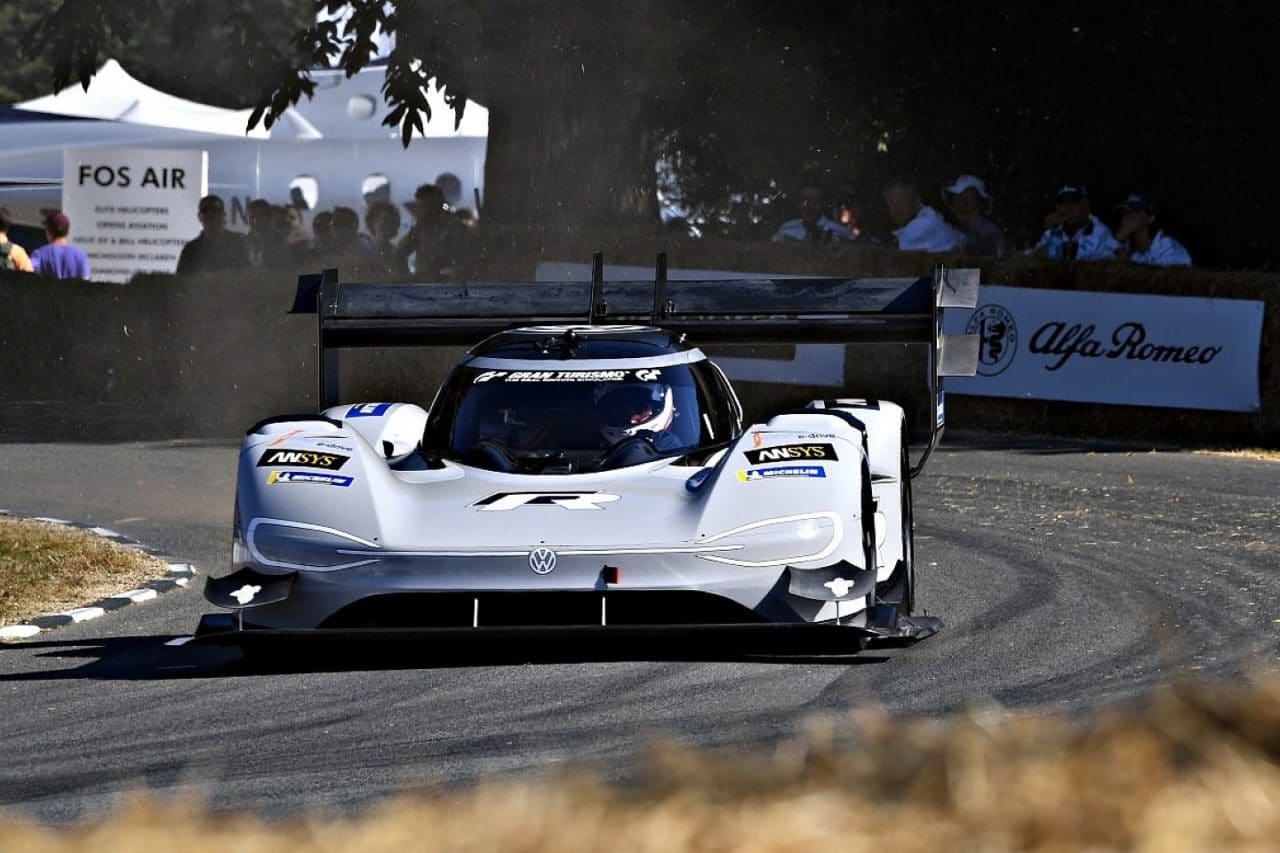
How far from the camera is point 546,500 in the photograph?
7297 millimetres

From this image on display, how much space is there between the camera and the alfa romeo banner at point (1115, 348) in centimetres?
1575

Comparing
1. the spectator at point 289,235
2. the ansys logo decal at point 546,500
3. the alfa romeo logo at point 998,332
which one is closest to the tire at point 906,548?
the ansys logo decal at point 546,500

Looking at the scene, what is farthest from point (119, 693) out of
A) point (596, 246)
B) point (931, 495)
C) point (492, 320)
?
point (596, 246)

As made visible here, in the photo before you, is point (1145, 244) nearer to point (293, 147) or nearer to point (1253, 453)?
point (1253, 453)

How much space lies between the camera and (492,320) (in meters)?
9.53

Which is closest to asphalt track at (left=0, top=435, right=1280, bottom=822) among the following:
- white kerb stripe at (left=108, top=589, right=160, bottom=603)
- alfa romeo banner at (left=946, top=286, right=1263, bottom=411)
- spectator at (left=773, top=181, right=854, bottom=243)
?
white kerb stripe at (left=108, top=589, right=160, bottom=603)

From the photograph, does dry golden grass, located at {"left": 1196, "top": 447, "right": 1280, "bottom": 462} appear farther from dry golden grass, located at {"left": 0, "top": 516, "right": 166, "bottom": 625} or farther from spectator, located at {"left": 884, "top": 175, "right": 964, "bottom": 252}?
dry golden grass, located at {"left": 0, "top": 516, "right": 166, "bottom": 625}

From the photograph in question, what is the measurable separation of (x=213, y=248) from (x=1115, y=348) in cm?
890

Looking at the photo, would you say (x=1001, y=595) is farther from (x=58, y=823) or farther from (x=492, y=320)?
(x=58, y=823)

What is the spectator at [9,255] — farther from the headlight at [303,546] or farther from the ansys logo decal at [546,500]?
the ansys logo decal at [546,500]

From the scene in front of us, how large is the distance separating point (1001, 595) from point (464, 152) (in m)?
23.1

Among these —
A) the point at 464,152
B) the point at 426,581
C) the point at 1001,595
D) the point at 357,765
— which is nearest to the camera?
the point at 357,765

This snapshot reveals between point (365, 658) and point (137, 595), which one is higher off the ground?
point (365, 658)

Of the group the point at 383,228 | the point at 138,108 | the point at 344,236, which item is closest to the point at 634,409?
the point at 383,228
